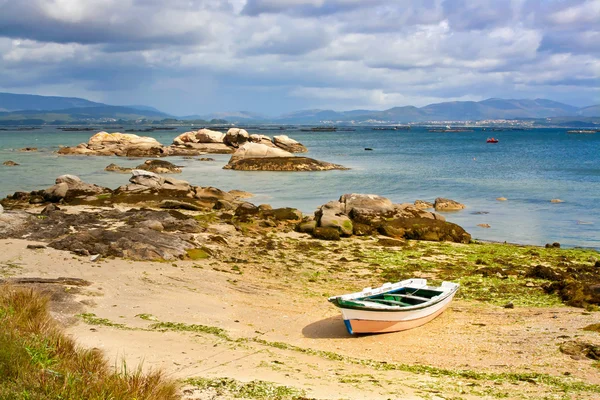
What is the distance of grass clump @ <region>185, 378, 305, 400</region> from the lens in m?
8.20

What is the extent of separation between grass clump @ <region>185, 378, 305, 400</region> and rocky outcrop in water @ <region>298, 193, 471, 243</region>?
1513cm

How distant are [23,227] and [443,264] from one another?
15.1 metres

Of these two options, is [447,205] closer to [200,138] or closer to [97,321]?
[97,321]

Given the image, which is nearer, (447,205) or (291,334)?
(291,334)

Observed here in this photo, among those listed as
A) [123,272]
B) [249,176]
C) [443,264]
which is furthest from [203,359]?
[249,176]

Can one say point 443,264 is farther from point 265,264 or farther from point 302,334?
point 302,334

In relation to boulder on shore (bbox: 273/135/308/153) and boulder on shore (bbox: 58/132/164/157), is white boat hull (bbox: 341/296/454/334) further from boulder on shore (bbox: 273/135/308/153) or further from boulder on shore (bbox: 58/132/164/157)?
boulder on shore (bbox: 273/135/308/153)

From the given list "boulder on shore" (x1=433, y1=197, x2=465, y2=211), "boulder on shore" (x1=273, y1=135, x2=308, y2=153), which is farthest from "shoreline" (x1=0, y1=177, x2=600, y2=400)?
"boulder on shore" (x1=273, y1=135, x2=308, y2=153)

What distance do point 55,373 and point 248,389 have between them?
9.70ft

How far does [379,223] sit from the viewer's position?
2611 cm

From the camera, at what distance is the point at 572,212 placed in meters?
31.9

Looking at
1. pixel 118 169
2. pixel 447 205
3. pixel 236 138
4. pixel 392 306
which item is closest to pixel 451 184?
pixel 447 205

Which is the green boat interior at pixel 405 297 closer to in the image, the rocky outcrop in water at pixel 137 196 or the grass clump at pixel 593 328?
the grass clump at pixel 593 328

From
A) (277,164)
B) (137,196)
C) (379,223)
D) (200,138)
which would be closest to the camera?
(379,223)
